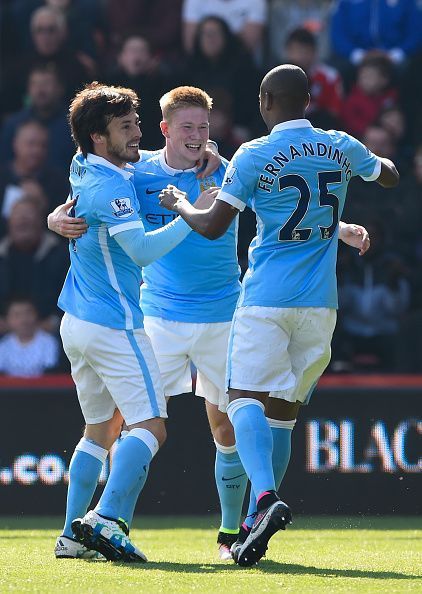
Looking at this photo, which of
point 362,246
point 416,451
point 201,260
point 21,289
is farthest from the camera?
point 21,289

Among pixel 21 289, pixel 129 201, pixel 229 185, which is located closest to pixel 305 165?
pixel 229 185

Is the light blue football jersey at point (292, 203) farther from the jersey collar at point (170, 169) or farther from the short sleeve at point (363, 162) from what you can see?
the jersey collar at point (170, 169)

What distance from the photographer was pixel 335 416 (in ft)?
28.5

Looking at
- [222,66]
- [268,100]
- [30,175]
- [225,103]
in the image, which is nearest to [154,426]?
[268,100]

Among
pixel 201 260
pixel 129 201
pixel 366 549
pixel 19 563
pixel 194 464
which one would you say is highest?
pixel 129 201

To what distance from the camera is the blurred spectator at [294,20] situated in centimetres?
1291

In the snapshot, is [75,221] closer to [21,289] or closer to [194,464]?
[194,464]

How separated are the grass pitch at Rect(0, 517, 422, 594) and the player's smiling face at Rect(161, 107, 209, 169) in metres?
2.00

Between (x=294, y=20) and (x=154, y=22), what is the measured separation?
1.43m

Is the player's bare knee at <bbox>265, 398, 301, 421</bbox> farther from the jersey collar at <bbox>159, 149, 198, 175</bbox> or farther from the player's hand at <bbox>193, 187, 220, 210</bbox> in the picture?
the jersey collar at <bbox>159, 149, 198, 175</bbox>

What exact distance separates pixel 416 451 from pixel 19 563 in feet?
11.9

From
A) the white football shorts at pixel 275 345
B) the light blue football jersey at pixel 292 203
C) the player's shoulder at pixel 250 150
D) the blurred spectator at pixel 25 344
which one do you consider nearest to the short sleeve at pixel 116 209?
the light blue football jersey at pixel 292 203

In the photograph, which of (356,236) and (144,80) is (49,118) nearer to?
(144,80)

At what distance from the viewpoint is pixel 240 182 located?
219 inches
